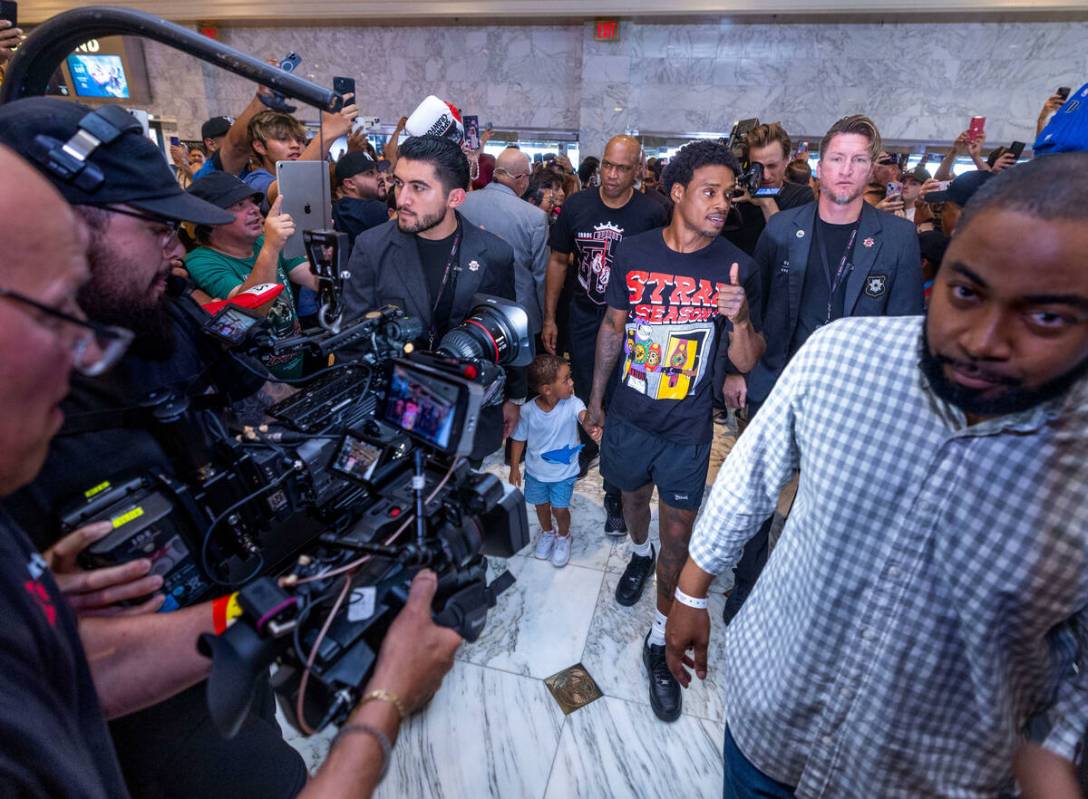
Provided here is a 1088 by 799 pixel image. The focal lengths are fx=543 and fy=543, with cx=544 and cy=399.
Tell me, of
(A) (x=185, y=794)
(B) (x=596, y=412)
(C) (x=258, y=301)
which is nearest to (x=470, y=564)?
(A) (x=185, y=794)

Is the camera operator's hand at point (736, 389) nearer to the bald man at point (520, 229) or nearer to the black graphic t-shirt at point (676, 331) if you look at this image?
the black graphic t-shirt at point (676, 331)

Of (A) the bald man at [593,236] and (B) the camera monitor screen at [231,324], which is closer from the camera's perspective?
(B) the camera monitor screen at [231,324]

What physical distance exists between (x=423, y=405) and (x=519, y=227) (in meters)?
2.81

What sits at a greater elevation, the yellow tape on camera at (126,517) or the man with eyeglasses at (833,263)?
the man with eyeglasses at (833,263)

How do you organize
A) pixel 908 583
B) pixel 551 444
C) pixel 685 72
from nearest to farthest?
pixel 908 583
pixel 551 444
pixel 685 72

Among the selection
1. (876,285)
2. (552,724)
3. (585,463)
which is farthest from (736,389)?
(552,724)

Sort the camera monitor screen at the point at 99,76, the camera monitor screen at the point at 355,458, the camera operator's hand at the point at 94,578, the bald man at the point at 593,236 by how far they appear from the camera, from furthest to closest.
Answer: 1. the camera monitor screen at the point at 99,76
2. the bald man at the point at 593,236
3. the camera monitor screen at the point at 355,458
4. the camera operator's hand at the point at 94,578

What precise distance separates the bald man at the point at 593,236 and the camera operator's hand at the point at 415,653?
2.64 meters

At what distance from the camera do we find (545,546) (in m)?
3.03

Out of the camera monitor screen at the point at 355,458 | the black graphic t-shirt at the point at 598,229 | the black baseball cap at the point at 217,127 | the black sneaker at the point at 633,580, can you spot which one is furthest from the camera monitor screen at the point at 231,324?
the black baseball cap at the point at 217,127

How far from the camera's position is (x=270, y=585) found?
0.82 meters

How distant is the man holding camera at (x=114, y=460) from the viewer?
2.16ft

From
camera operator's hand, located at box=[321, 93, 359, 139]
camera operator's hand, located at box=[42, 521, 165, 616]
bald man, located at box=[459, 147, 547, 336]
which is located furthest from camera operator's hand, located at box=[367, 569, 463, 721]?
bald man, located at box=[459, 147, 547, 336]

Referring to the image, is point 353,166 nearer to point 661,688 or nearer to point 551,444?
point 551,444
